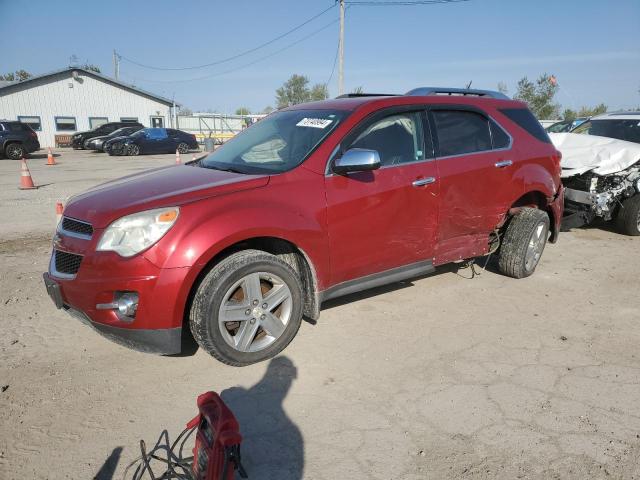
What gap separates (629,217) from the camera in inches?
269

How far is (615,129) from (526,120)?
4.41 meters

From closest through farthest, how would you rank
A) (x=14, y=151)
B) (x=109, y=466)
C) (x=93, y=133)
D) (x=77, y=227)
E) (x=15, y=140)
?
(x=109, y=466) → (x=77, y=227) → (x=15, y=140) → (x=14, y=151) → (x=93, y=133)

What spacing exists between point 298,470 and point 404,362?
4.08 feet

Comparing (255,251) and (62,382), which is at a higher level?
(255,251)

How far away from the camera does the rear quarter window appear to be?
15.7 ft

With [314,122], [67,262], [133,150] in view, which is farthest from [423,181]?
[133,150]

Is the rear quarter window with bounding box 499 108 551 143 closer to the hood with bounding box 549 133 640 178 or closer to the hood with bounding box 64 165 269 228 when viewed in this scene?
the hood with bounding box 549 133 640 178

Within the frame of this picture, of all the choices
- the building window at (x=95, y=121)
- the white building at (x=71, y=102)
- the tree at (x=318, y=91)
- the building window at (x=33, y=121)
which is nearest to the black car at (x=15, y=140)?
the building window at (x=33, y=121)

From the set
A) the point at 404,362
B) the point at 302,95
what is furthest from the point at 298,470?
the point at 302,95

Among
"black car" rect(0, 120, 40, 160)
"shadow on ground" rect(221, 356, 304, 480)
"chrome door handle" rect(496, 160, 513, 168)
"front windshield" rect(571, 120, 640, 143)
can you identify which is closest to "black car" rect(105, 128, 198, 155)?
"black car" rect(0, 120, 40, 160)

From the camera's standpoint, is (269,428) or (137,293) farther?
(137,293)

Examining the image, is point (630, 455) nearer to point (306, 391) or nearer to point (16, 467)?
point (306, 391)

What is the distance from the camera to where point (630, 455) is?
7.89 ft

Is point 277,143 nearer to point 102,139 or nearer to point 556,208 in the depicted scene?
point 556,208
